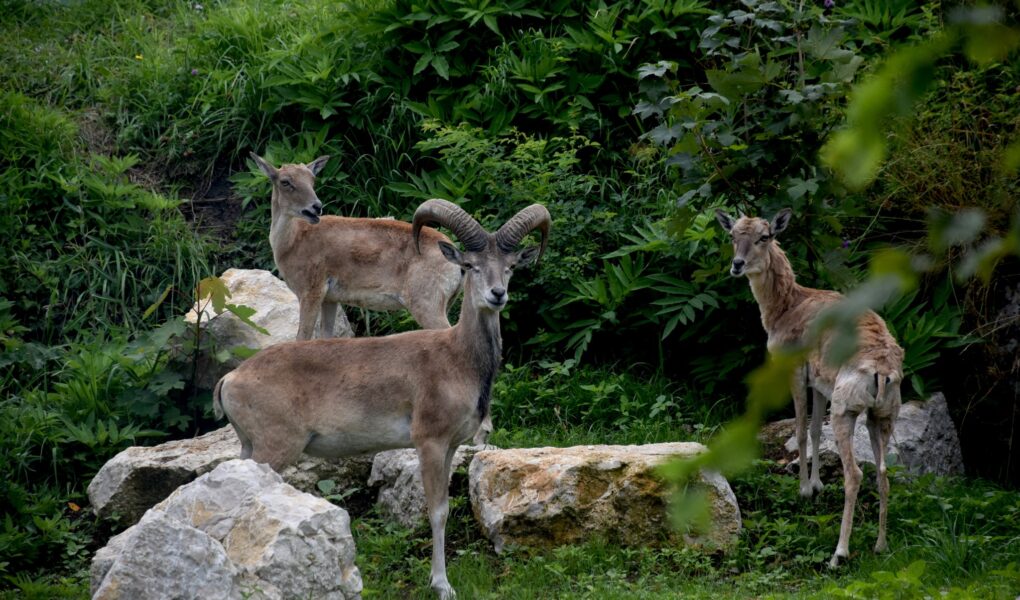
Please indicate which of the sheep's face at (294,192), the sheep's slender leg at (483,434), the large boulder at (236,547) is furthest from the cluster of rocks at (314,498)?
the sheep's face at (294,192)

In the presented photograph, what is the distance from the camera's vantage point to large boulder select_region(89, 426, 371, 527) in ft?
29.0

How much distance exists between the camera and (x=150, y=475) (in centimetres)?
885

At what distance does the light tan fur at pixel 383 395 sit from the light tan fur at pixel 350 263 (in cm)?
207

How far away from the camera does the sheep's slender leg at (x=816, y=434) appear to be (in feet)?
29.7

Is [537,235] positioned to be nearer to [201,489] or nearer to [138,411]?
[138,411]

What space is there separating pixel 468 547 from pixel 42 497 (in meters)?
3.67

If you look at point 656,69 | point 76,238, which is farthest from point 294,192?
point 656,69

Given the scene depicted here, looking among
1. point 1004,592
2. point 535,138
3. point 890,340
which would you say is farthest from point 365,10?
point 1004,592

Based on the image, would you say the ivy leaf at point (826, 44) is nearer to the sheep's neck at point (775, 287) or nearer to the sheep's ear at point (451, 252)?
the sheep's neck at point (775, 287)

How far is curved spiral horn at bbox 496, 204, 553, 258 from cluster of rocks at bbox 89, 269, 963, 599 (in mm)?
1619

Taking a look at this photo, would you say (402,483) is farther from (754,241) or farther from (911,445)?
(911,445)

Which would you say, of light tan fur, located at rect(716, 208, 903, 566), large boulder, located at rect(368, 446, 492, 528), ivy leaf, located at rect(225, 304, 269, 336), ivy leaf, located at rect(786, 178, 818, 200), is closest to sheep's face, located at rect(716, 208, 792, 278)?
light tan fur, located at rect(716, 208, 903, 566)

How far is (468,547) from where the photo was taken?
8.51 m

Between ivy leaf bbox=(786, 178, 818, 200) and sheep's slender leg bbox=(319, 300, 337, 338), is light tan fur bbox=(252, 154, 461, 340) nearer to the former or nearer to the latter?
sheep's slender leg bbox=(319, 300, 337, 338)
